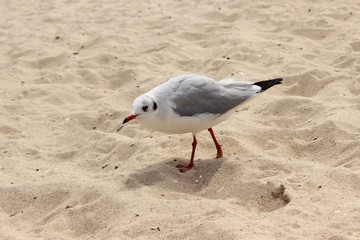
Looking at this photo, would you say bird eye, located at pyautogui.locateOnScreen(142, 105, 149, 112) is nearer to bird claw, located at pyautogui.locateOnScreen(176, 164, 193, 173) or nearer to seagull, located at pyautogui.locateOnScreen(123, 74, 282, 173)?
seagull, located at pyautogui.locateOnScreen(123, 74, 282, 173)

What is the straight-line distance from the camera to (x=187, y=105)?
14.6ft

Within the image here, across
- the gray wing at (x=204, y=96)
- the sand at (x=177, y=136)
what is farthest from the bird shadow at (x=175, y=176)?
the gray wing at (x=204, y=96)

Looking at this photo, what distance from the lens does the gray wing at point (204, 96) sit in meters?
4.43

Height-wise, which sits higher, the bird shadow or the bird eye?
the bird eye

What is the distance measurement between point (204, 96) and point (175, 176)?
0.78 meters

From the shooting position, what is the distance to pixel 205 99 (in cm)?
455

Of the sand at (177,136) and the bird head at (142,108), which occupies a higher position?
the bird head at (142,108)

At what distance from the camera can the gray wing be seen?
175 inches

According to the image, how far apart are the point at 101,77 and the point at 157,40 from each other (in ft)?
4.49

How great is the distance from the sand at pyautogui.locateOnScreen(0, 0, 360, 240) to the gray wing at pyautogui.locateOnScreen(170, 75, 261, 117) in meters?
0.50

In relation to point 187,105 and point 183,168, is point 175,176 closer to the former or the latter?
point 183,168

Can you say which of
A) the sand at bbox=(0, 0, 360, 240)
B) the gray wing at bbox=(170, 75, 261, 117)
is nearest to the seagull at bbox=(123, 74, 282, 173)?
the gray wing at bbox=(170, 75, 261, 117)

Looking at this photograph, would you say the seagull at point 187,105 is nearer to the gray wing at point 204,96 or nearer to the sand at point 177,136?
the gray wing at point 204,96

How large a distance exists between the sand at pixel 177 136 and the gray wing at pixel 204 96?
0.50m
